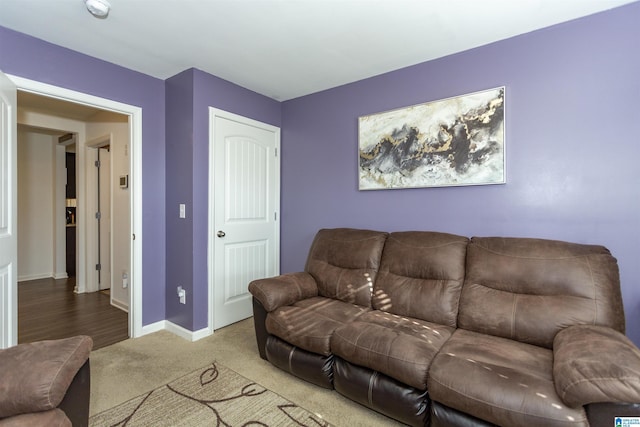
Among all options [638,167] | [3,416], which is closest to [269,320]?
[3,416]

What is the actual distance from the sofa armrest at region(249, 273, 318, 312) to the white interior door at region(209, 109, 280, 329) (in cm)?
83

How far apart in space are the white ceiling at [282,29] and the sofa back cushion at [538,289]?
4.81 ft

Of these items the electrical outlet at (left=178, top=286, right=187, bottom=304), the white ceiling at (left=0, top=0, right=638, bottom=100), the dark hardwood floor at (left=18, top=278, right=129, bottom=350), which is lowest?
the dark hardwood floor at (left=18, top=278, right=129, bottom=350)

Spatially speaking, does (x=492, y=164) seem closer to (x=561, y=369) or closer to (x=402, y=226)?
(x=402, y=226)

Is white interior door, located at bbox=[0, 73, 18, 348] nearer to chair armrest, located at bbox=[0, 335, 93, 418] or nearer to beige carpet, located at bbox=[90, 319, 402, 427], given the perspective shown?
beige carpet, located at bbox=[90, 319, 402, 427]

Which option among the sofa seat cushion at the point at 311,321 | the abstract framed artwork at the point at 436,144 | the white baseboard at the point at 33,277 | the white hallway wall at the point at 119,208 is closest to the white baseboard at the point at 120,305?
the white hallway wall at the point at 119,208

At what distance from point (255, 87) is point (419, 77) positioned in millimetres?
1615

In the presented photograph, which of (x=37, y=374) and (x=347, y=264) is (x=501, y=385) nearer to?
(x=347, y=264)

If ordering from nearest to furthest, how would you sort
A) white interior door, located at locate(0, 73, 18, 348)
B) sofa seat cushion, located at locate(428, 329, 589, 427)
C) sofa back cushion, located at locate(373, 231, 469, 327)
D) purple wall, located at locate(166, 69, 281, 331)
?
sofa seat cushion, located at locate(428, 329, 589, 427) < white interior door, located at locate(0, 73, 18, 348) < sofa back cushion, located at locate(373, 231, 469, 327) < purple wall, located at locate(166, 69, 281, 331)

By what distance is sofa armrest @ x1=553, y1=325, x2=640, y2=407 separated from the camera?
1.12 m

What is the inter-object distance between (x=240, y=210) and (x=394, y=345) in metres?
2.09

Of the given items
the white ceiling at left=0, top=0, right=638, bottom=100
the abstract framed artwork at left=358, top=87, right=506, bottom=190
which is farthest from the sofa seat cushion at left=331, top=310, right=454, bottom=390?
the white ceiling at left=0, top=0, right=638, bottom=100

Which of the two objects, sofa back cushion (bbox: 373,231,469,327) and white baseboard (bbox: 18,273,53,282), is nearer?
sofa back cushion (bbox: 373,231,469,327)

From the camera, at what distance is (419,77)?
8.66 feet
